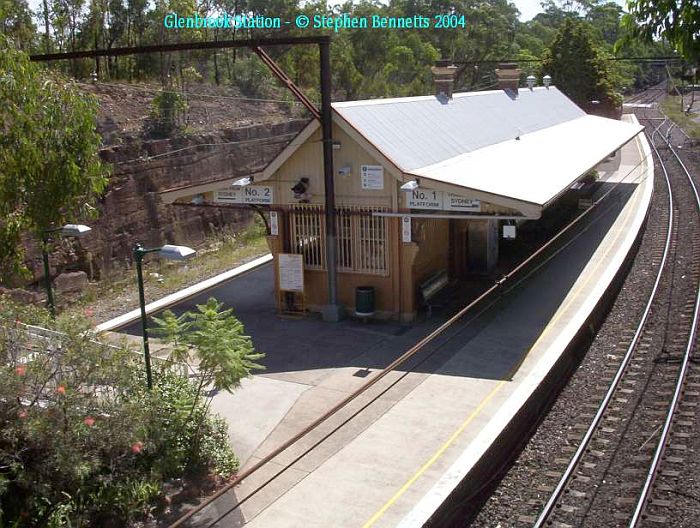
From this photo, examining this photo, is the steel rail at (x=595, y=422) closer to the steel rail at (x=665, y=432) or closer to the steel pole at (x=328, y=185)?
the steel rail at (x=665, y=432)

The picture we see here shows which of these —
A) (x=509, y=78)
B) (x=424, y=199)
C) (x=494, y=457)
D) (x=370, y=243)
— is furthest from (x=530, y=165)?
(x=509, y=78)

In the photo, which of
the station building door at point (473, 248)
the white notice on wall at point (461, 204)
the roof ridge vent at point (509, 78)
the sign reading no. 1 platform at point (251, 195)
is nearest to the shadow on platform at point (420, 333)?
the station building door at point (473, 248)

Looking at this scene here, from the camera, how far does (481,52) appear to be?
207ft

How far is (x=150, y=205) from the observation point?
25438mm

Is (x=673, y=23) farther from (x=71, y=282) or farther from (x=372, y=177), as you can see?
(x=71, y=282)

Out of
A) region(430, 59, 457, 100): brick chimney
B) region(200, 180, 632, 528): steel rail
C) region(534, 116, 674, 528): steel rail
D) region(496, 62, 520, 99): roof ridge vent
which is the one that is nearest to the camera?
region(200, 180, 632, 528): steel rail

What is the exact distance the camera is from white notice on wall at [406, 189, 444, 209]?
1506cm

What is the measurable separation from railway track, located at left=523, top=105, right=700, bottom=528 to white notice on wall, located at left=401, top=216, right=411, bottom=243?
14.3ft

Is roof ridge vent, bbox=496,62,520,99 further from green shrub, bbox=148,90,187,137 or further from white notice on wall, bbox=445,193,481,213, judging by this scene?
white notice on wall, bbox=445,193,481,213

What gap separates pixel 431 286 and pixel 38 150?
8.99m

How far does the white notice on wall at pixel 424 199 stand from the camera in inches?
593

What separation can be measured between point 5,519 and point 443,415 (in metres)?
5.78

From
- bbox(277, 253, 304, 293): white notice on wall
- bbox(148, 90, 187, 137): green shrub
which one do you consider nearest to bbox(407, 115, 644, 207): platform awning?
bbox(277, 253, 304, 293): white notice on wall

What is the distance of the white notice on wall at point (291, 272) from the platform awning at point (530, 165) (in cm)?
309
